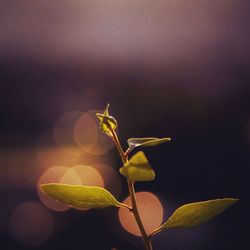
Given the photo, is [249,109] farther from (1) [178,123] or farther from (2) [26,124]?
(2) [26,124]

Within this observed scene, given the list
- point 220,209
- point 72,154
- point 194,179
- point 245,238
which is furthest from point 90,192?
point 72,154

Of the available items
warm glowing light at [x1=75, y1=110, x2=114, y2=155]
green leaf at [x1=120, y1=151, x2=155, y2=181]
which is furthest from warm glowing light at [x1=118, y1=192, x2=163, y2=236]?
green leaf at [x1=120, y1=151, x2=155, y2=181]

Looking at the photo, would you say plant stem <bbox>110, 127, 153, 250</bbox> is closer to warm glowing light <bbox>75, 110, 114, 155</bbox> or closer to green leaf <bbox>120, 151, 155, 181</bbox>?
green leaf <bbox>120, 151, 155, 181</bbox>

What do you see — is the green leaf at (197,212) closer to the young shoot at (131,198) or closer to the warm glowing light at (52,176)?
the young shoot at (131,198)

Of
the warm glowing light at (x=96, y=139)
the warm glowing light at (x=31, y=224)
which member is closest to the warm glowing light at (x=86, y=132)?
the warm glowing light at (x=96, y=139)

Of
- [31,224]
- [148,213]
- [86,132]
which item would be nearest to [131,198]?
[148,213]
